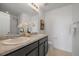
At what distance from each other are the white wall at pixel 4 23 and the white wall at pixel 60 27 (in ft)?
2.45

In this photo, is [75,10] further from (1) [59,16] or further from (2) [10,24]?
(2) [10,24]

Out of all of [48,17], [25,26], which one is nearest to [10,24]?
[25,26]

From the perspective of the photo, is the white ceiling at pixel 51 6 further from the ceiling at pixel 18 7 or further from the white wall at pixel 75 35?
the white wall at pixel 75 35

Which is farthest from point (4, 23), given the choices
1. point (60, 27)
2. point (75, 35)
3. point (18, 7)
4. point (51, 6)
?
point (75, 35)

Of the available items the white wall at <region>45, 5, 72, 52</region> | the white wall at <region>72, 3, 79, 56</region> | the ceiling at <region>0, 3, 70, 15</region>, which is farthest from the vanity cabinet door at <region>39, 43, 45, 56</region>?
the ceiling at <region>0, 3, 70, 15</region>

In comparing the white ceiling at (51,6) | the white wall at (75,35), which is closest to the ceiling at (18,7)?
the white ceiling at (51,6)

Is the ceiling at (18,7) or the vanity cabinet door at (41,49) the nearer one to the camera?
the ceiling at (18,7)

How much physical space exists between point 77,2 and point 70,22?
357 mm

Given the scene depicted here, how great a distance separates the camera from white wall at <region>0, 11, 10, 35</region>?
1.46 metres

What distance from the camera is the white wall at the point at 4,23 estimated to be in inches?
57.3

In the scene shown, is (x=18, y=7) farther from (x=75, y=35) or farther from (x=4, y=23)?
(x=75, y=35)

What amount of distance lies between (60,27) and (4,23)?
1048 mm

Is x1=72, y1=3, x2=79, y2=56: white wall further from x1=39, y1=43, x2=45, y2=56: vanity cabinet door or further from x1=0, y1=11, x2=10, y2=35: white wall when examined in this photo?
x1=0, y1=11, x2=10, y2=35: white wall

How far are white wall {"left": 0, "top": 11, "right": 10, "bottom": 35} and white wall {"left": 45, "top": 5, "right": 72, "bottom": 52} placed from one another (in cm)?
75
